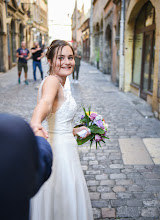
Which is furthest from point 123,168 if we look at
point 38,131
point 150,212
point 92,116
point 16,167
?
point 16,167

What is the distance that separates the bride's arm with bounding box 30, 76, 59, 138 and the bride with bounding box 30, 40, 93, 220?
5 cm

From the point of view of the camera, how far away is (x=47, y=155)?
1.07m

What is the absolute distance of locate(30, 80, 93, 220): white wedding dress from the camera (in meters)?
1.95

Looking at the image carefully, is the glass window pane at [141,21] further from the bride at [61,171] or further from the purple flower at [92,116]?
the bride at [61,171]

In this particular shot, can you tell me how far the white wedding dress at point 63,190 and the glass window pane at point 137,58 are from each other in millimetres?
8723

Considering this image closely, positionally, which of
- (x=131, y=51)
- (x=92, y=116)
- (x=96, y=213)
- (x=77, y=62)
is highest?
(x=131, y=51)

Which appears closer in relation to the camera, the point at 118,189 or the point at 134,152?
the point at 118,189

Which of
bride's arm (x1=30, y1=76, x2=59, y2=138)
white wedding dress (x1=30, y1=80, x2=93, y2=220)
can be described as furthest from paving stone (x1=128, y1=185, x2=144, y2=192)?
bride's arm (x1=30, y1=76, x2=59, y2=138)

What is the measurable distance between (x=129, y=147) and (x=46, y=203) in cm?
307

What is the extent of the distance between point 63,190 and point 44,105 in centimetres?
76

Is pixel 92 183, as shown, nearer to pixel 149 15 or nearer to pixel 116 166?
pixel 116 166

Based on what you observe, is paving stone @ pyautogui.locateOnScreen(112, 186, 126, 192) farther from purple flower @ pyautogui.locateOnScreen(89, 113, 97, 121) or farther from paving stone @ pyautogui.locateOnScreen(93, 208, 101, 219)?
purple flower @ pyautogui.locateOnScreen(89, 113, 97, 121)

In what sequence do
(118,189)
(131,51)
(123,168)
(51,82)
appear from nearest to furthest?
(51,82), (118,189), (123,168), (131,51)

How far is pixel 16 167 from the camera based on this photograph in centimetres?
83
